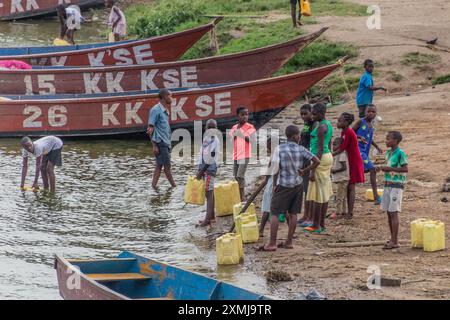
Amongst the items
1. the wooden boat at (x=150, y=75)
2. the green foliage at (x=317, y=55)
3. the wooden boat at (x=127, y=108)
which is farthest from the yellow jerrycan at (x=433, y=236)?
the green foliage at (x=317, y=55)

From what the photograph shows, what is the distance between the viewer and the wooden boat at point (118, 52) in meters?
23.8

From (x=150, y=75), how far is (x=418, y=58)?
5.19 meters

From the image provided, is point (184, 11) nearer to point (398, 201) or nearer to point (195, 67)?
point (195, 67)

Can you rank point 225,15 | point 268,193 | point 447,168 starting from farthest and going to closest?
point 225,15 → point 447,168 → point 268,193

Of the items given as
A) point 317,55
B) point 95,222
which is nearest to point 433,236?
point 95,222

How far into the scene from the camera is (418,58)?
21750 mm

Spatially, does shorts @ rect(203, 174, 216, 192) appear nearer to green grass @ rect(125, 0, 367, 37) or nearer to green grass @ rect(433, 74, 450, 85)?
green grass @ rect(433, 74, 450, 85)

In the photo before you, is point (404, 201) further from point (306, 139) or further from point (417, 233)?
point (417, 233)

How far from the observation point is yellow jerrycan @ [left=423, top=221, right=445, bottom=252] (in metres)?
12.2

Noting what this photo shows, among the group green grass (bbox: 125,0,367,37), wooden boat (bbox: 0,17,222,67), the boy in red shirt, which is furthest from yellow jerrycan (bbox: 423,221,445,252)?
green grass (bbox: 125,0,367,37)

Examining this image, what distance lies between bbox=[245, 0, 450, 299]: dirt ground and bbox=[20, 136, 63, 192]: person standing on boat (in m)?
3.09

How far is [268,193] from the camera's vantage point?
523 inches

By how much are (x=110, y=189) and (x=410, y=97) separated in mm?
6326
